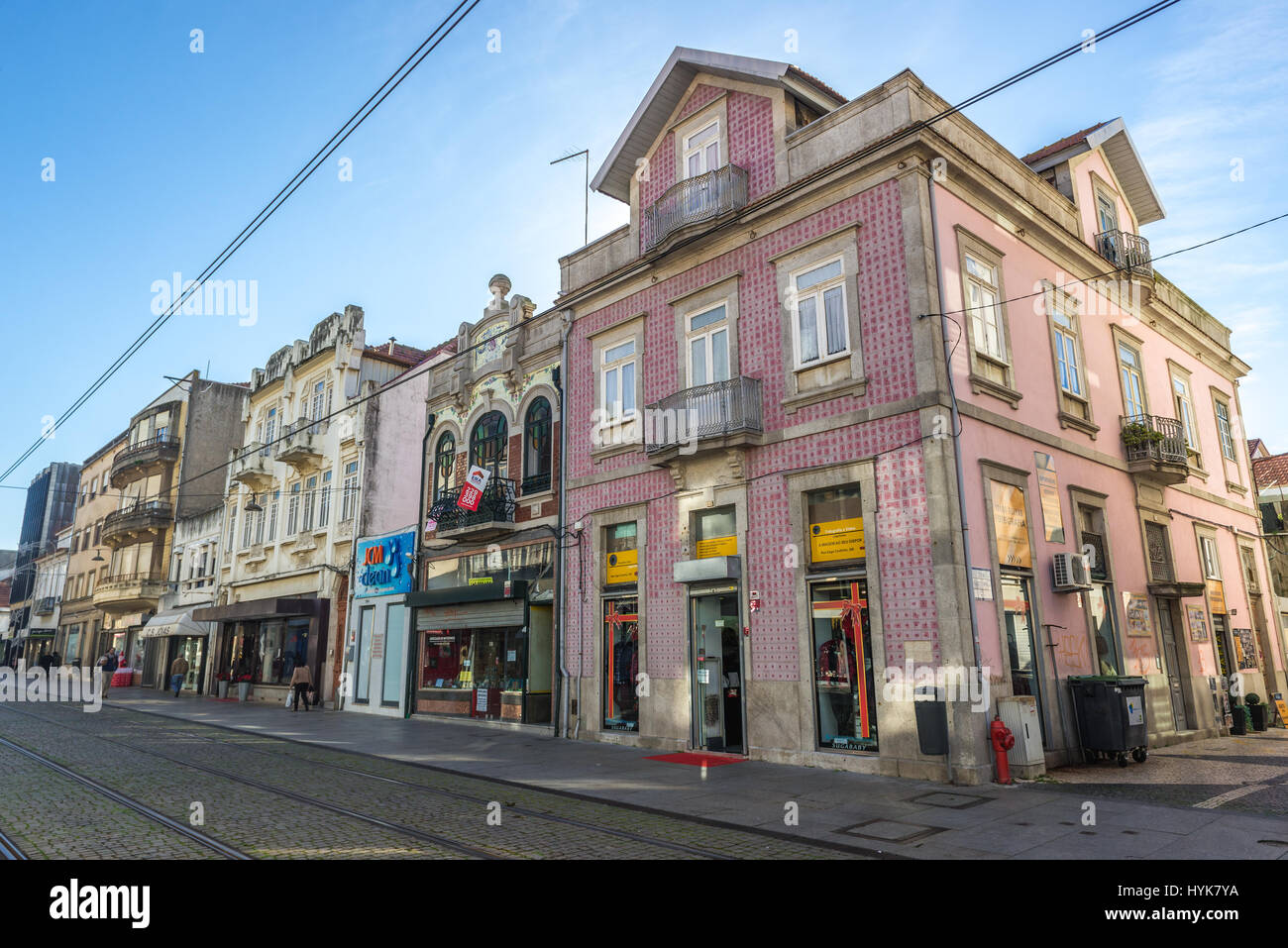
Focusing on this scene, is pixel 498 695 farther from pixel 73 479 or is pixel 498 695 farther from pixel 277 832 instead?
pixel 73 479

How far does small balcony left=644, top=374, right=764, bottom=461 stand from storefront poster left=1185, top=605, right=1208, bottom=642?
1117 centimetres

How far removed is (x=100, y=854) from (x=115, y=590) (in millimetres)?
43351

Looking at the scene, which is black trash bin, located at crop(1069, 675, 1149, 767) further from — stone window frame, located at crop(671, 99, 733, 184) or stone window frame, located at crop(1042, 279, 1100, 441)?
stone window frame, located at crop(671, 99, 733, 184)

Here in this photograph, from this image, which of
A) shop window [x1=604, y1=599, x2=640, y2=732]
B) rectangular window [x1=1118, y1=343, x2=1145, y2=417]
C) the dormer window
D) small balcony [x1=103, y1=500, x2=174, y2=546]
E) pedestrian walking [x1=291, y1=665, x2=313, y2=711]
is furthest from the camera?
small balcony [x1=103, y1=500, x2=174, y2=546]

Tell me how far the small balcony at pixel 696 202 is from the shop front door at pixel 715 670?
735cm

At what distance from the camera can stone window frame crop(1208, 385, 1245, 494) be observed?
22125mm

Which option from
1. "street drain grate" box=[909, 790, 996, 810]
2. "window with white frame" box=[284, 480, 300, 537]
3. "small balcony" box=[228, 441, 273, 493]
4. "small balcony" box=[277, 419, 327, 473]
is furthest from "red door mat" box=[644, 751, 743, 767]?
"small balcony" box=[228, 441, 273, 493]

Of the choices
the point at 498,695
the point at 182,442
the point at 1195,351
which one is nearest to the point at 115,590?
the point at 182,442

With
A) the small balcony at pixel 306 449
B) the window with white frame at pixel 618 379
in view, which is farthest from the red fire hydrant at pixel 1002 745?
the small balcony at pixel 306 449

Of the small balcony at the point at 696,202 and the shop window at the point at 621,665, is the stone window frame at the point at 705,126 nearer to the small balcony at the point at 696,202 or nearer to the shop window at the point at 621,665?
the small balcony at the point at 696,202

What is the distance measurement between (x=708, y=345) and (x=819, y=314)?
A: 2.64 metres

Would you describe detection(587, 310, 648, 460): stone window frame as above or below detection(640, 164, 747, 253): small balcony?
below

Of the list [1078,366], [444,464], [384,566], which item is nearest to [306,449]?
[384,566]
